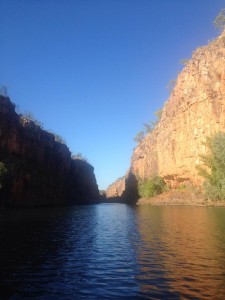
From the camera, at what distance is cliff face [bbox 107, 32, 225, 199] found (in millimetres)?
83188

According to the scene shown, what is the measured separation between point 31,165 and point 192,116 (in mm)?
54931

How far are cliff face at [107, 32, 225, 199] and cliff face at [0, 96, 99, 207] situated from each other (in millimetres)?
41537

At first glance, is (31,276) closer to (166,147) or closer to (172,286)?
(172,286)

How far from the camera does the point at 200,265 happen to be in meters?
17.2

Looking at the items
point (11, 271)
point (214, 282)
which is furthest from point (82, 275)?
point (214, 282)

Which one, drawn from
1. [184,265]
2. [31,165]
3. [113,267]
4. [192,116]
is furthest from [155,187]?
[113,267]

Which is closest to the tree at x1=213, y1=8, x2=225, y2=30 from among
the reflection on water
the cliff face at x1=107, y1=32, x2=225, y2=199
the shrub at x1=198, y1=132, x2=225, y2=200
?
the cliff face at x1=107, y1=32, x2=225, y2=199

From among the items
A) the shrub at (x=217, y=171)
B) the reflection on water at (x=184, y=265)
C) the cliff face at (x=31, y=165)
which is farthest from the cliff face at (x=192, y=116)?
the reflection on water at (x=184, y=265)

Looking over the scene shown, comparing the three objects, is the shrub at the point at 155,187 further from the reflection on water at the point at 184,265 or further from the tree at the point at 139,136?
the reflection on water at the point at 184,265

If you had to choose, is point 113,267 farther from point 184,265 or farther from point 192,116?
point 192,116

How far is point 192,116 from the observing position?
309ft

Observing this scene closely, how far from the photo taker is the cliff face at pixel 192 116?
83188mm

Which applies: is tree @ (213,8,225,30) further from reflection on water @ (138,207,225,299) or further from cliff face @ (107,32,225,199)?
reflection on water @ (138,207,225,299)

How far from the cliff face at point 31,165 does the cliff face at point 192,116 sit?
41.5 metres
